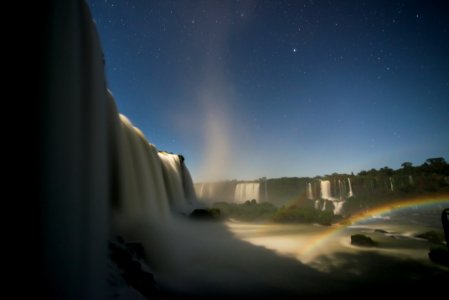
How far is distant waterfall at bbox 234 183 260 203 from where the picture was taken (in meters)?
46.5

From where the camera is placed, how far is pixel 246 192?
1868 inches

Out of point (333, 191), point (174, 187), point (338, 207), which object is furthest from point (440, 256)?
point (333, 191)

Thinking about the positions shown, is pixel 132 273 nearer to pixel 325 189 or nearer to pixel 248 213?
pixel 248 213

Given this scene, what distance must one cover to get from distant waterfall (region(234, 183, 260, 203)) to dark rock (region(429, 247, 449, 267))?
38.1m

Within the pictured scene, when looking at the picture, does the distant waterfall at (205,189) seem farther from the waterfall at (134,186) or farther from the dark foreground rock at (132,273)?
the dark foreground rock at (132,273)

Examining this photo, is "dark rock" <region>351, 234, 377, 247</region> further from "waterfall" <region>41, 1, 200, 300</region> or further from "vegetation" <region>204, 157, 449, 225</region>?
"waterfall" <region>41, 1, 200, 300</region>

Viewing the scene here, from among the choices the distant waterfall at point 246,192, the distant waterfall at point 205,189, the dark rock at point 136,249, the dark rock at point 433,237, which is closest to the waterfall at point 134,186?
the dark rock at point 136,249

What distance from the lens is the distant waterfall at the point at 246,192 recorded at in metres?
46.5

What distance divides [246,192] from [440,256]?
131 ft

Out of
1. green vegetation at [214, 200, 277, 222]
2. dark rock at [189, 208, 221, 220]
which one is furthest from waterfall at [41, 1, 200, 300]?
green vegetation at [214, 200, 277, 222]

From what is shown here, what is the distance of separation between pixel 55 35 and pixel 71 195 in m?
3.16

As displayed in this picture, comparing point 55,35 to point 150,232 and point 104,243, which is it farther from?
point 150,232

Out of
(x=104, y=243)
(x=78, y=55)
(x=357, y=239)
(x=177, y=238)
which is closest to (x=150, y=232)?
(x=177, y=238)

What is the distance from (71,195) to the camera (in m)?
4.11
